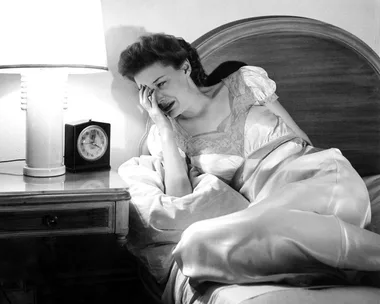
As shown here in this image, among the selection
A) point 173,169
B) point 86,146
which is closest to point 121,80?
point 86,146

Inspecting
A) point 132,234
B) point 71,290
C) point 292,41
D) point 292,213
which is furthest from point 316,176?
point 71,290

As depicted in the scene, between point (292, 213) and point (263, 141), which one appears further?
point (263, 141)

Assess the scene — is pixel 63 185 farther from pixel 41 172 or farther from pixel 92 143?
pixel 92 143

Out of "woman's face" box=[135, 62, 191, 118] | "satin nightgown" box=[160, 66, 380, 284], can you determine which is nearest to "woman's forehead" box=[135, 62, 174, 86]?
"woman's face" box=[135, 62, 191, 118]

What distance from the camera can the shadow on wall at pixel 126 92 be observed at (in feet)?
6.44

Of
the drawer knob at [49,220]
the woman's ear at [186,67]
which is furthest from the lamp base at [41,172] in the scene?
the woman's ear at [186,67]

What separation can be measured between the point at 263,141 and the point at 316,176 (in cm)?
34

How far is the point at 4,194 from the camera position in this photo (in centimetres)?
142

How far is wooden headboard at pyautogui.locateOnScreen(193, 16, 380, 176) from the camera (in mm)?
2055

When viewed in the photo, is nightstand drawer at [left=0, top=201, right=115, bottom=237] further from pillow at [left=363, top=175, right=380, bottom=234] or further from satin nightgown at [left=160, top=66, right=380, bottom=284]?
pillow at [left=363, top=175, right=380, bottom=234]

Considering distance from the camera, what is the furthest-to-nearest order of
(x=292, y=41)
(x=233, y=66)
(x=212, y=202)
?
(x=292, y=41) < (x=233, y=66) < (x=212, y=202)

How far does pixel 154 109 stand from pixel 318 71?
0.78 metres

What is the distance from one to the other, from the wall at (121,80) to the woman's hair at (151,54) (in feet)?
0.58

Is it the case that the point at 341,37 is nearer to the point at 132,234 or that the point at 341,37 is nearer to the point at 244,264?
the point at 132,234
